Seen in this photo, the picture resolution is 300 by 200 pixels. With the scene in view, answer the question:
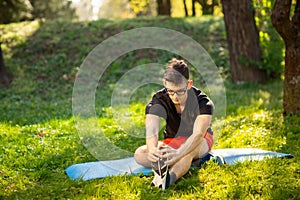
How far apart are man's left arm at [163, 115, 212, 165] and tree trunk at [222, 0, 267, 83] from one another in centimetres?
581

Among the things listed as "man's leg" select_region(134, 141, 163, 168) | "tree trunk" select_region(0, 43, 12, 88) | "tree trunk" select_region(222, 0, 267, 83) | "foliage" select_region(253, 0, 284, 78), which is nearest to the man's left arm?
"man's leg" select_region(134, 141, 163, 168)

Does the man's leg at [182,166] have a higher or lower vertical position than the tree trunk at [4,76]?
higher

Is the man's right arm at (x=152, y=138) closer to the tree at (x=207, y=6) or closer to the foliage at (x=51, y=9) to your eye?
the foliage at (x=51, y=9)

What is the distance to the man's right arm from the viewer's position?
4086 millimetres

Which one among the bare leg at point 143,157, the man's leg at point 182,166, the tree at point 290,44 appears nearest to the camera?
the man's leg at point 182,166

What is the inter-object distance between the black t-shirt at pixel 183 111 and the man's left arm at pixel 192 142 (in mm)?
87

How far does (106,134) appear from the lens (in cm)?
613

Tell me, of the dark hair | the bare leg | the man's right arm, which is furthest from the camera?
the bare leg

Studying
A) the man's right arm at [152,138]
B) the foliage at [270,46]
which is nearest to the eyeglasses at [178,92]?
the man's right arm at [152,138]

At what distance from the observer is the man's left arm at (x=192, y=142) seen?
4.04 metres

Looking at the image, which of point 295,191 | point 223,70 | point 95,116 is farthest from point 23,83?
point 295,191

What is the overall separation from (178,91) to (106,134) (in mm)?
2123

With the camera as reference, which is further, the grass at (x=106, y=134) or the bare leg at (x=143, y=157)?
the bare leg at (x=143, y=157)

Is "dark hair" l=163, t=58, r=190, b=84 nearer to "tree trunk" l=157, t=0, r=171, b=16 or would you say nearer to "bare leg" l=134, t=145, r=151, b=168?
"bare leg" l=134, t=145, r=151, b=168
